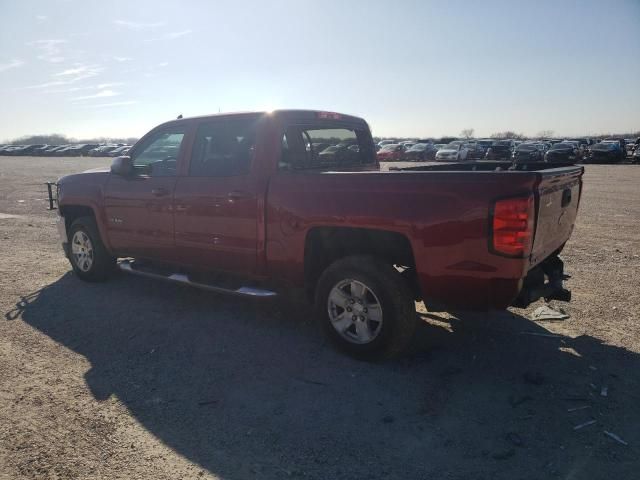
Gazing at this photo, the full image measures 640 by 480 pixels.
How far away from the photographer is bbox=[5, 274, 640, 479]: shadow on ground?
8.94 ft

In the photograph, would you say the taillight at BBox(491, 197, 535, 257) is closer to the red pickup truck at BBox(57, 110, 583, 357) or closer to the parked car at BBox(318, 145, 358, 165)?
the red pickup truck at BBox(57, 110, 583, 357)

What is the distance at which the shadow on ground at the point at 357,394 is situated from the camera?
272 centimetres

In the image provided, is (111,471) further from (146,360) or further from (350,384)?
(350,384)

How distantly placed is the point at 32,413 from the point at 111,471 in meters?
0.96

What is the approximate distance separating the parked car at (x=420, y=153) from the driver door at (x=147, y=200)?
131ft

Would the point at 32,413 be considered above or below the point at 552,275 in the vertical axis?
below

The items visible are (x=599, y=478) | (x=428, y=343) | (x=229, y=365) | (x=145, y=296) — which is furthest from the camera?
(x=145, y=296)

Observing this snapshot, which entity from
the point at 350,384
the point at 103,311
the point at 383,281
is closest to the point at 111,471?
the point at 350,384

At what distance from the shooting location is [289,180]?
163 inches

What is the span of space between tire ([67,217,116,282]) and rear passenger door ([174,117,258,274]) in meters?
1.59

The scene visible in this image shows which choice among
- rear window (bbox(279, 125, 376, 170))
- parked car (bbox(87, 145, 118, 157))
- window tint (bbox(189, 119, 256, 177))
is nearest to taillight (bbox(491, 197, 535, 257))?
rear window (bbox(279, 125, 376, 170))

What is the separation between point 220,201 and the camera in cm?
456

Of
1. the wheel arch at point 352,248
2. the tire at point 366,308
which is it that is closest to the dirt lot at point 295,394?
the tire at point 366,308

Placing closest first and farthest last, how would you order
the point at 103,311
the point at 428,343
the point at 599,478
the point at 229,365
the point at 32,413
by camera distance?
the point at 599,478 < the point at 32,413 < the point at 229,365 < the point at 428,343 < the point at 103,311
